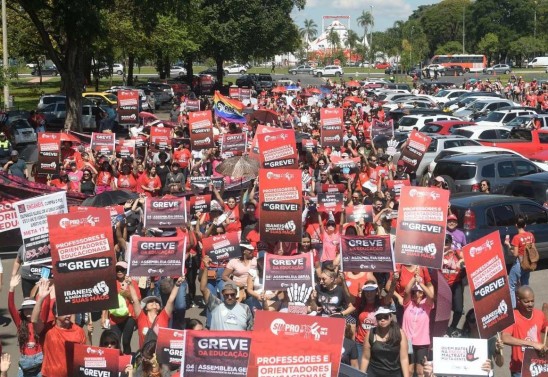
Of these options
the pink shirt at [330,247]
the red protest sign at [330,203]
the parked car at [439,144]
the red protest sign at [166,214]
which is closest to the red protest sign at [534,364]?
the pink shirt at [330,247]

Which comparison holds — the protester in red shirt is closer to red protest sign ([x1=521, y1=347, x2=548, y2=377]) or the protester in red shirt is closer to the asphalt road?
the asphalt road

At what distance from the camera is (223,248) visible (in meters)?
12.4

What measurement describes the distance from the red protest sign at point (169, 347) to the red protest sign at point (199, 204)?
23.3 feet

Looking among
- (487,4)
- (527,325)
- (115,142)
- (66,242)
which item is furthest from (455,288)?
(487,4)

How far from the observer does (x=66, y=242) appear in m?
9.31

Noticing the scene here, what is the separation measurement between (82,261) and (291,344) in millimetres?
3143

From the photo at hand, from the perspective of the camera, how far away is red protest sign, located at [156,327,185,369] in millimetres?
8328

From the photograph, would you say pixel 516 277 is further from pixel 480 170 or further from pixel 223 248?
pixel 480 170

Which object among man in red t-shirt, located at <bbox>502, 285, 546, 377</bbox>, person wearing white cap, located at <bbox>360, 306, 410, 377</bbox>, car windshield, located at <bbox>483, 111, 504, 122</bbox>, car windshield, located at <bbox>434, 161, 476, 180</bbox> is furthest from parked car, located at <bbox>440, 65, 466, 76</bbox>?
person wearing white cap, located at <bbox>360, 306, 410, 377</bbox>

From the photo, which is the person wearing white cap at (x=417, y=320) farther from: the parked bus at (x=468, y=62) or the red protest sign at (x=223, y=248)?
the parked bus at (x=468, y=62)

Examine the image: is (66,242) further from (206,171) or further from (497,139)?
(497,139)

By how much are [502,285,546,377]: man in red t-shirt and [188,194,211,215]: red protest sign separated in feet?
23.8

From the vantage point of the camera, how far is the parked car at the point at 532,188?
58.2 feet

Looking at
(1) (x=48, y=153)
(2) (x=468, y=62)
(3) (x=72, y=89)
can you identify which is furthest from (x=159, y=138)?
(2) (x=468, y=62)
